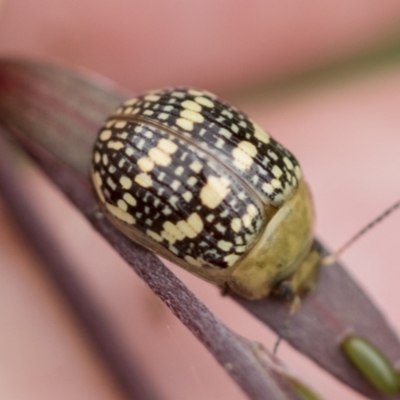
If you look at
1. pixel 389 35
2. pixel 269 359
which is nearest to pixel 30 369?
pixel 269 359

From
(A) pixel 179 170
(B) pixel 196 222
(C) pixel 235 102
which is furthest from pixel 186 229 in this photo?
(C) pixel 235 102

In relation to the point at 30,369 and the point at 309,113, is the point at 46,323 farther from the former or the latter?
the point at 309,113

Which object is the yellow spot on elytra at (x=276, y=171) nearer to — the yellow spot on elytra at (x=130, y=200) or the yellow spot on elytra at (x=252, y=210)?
the yellow spot on elytra at (x=252, y=210)

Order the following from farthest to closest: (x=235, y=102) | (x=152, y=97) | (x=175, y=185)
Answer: (x=235, y=102) → (x=152, y=97) → (x=175, y=185)

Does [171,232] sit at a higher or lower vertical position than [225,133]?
lower

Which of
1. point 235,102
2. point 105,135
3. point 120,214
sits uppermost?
point 235,102

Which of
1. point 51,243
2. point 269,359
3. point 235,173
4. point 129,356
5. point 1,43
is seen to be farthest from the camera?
point 1,43

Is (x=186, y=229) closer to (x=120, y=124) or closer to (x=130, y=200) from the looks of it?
(x=130, y=200)
